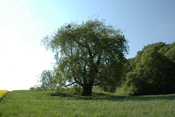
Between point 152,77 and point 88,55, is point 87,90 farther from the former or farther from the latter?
point 152,77

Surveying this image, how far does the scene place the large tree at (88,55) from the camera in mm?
23391

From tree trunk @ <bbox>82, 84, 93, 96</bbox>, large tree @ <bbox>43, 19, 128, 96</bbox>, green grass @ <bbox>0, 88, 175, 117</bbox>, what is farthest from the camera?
tree trunk @ <bbox>82, 84, 93, 96</bbox>

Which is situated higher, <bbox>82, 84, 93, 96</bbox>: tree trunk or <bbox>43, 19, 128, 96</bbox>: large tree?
<bbox>43, 19, 128, 96</bbox>: large tree

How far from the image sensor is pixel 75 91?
81.1 ft

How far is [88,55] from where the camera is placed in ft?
81.5

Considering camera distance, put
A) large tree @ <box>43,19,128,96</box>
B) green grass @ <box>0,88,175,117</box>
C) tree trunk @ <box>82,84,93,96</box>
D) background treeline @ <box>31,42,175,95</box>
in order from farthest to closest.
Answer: background treeline @ <box>31,42,175,95</box> → tree trunk @ <box>82,84,93,96</box> → large tree @ <box>43,19,128,96</box> → green grass @ <box>0,88,175,117</box>

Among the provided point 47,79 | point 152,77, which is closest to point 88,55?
point 47,79

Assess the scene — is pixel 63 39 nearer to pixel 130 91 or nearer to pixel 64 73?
pixel 64 73

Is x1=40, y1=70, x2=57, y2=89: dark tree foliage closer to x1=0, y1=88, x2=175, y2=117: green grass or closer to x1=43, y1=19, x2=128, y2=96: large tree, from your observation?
x1=43, y1=19, x2=128, y2=96: large tree

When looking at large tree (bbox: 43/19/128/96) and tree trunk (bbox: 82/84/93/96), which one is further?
tree trunk (bbox: 82/84/93/96)

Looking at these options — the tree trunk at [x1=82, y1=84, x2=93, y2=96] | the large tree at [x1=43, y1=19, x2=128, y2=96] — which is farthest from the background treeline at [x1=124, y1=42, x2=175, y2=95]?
the tree trunk at [x1=82, y1=84, x2=93, y2=96]

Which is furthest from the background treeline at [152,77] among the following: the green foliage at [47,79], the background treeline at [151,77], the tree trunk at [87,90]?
the green foliage at [47,79]

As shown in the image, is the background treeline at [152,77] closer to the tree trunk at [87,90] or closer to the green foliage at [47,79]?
the tree trunk at [87,90]

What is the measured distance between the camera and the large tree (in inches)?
921
